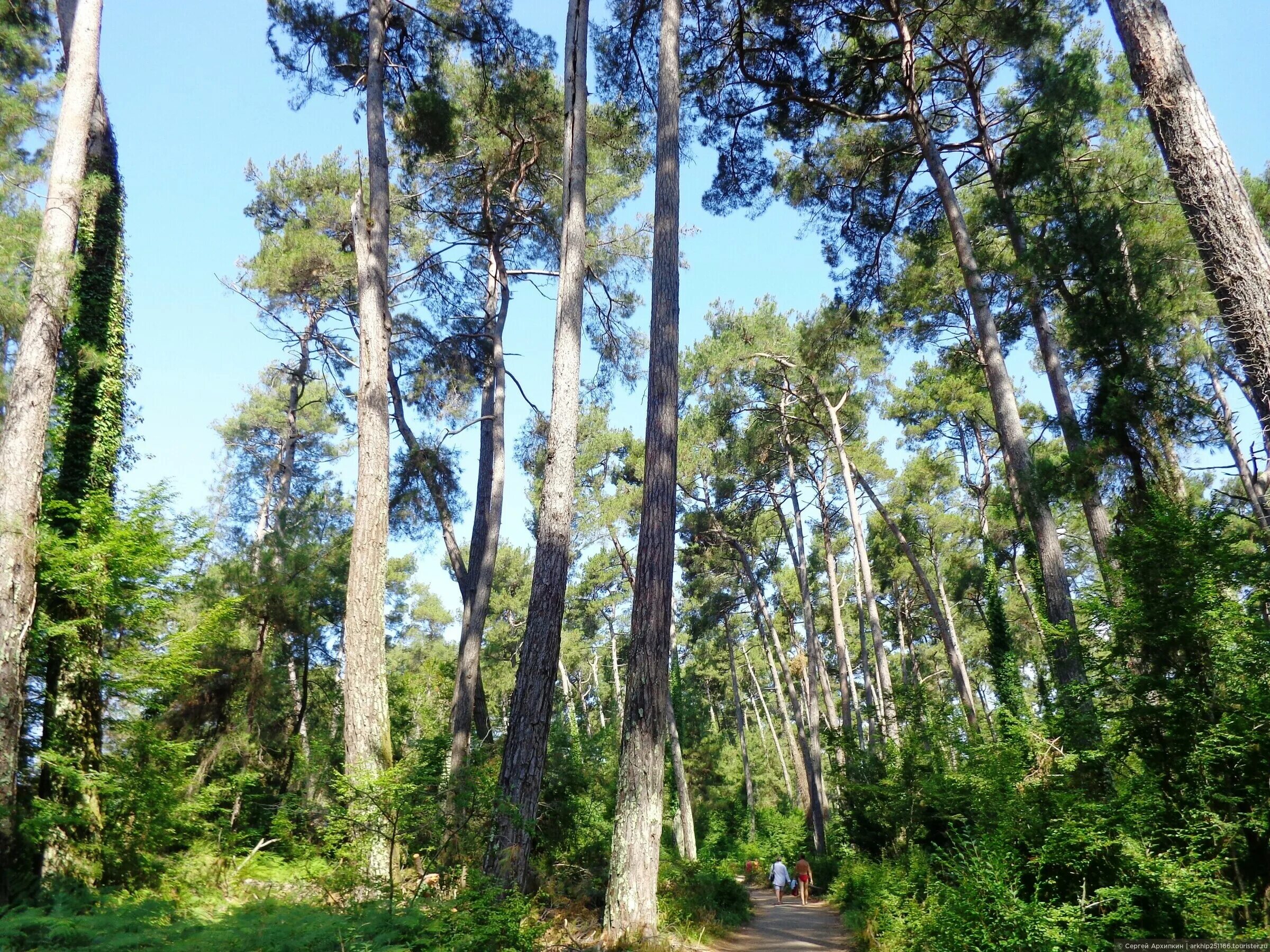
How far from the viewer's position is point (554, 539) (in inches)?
272

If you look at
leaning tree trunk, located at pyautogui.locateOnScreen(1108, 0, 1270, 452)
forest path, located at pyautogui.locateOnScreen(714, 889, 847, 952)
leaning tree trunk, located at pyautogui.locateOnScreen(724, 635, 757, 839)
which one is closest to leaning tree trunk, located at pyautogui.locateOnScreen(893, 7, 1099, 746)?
leaning tree trunk, located at pyautogui.locateOnScreen(1108, 0, 1270, 452)

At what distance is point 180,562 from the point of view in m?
8.28

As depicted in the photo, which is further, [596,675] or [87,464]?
[596,675]

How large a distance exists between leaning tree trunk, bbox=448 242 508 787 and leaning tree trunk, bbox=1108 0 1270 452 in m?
9.69

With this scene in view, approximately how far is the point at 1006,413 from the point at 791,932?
7.85 metres

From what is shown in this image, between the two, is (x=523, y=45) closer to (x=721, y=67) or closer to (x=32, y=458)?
(x=721, y=67)

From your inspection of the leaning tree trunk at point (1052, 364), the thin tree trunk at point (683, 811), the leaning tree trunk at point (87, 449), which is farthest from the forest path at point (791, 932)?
the leaning tree trunk at point (87, 449)

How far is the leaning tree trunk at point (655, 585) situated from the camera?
5793 millimetres

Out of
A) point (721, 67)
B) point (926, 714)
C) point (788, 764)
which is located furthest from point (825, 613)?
point (721, 67)

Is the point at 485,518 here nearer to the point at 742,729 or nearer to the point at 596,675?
the point at 742,729

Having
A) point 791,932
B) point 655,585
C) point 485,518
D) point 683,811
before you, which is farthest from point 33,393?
point 683,811

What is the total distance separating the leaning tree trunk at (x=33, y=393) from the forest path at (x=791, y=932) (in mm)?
7669

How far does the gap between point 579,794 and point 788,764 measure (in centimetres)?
3302

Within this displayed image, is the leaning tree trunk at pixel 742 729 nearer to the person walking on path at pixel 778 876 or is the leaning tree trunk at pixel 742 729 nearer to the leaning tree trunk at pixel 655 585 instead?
the person walking on path at pixel 778 876
